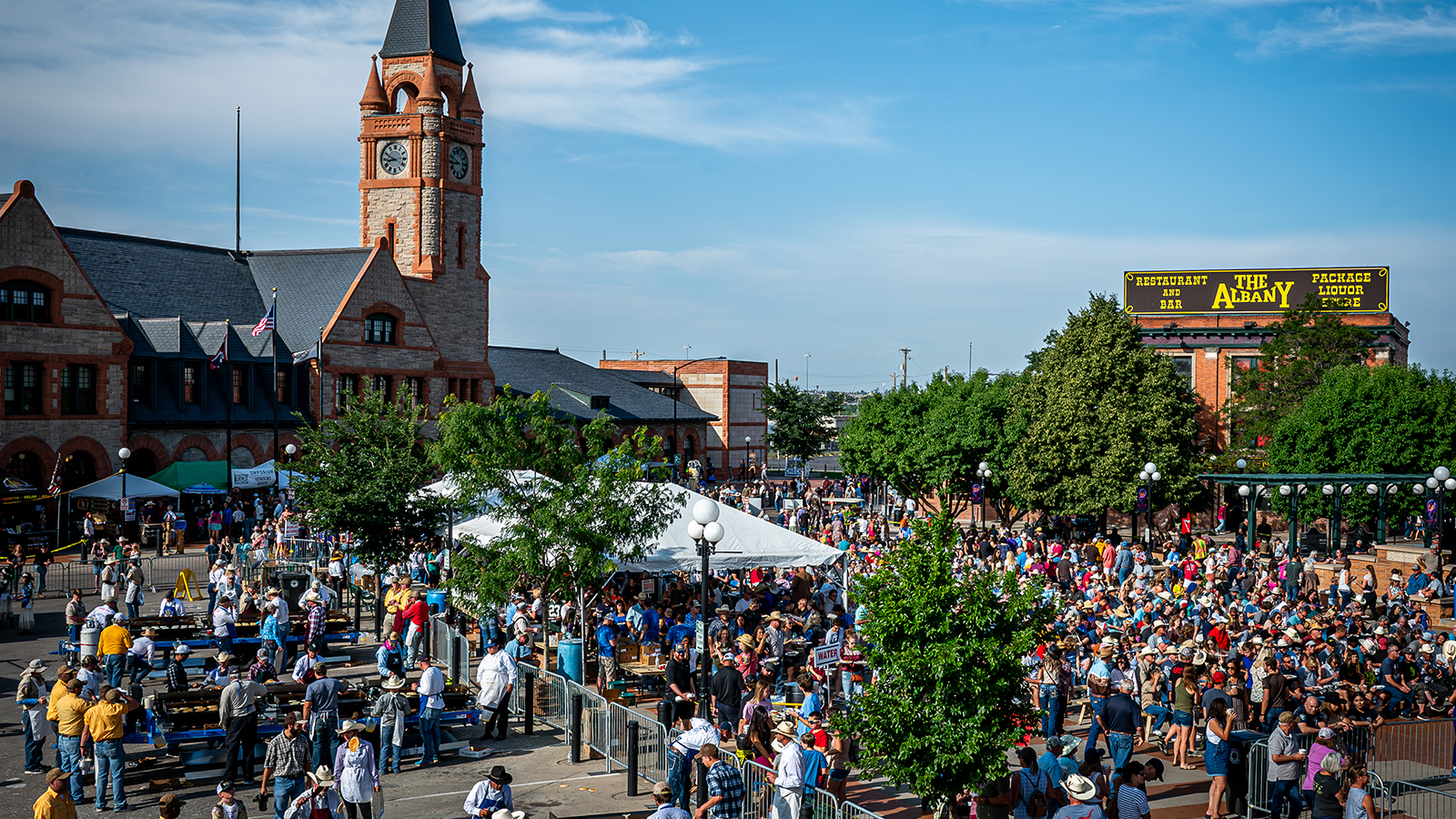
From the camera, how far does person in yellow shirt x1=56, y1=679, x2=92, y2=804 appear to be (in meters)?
13.5

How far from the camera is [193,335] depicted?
1784 inches

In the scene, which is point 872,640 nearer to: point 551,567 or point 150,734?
point 551,567

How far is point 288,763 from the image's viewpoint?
40.9 ft

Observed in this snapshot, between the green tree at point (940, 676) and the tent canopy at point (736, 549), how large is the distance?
9837 millimetres

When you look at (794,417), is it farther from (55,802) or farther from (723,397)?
(55,802)

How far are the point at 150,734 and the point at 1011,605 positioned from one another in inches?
471

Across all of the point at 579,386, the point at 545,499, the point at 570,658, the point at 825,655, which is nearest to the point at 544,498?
the point at 545,499

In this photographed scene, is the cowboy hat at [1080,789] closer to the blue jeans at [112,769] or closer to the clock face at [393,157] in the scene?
the blue jeans at [112,769]

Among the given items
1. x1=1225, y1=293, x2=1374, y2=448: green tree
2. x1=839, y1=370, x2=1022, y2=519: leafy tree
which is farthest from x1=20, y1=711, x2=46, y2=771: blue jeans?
x1=1225, y1=293, x2=1374, y2=448: green tree

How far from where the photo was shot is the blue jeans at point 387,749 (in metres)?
14.8

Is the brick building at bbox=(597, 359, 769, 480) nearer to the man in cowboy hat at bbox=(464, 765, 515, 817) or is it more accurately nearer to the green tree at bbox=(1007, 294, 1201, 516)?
the green tree at bbox=(1007, 294, 1201, 516)

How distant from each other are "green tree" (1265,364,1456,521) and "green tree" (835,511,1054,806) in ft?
112

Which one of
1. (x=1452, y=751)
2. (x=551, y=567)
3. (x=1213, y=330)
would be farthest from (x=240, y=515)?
(x=1213, y=330)

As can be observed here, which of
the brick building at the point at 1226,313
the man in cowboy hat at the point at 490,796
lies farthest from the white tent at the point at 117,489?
the brick building at the point at 1226,313
